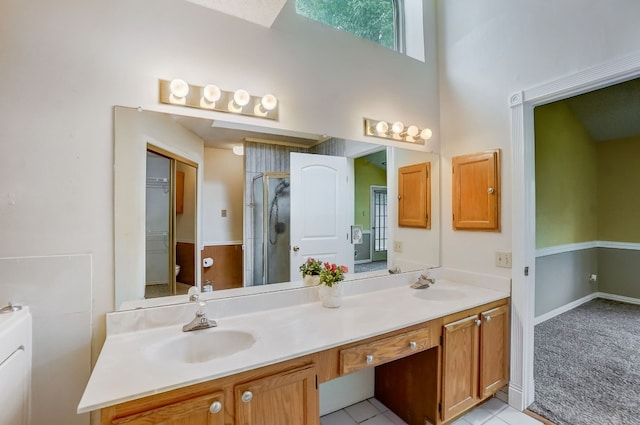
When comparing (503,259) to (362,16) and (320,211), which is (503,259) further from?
(362,16)

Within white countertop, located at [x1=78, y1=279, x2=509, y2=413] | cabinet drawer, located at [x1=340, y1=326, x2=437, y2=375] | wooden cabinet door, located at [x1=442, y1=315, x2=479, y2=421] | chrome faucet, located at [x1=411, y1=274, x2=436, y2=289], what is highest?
chrome faucet, located at [x1=411, y1=274, x2=436, y2=289]

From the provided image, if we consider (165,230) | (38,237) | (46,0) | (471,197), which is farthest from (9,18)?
(471,197)

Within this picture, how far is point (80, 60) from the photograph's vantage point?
4.50 feet

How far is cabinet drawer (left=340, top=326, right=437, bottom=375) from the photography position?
1.41 meters

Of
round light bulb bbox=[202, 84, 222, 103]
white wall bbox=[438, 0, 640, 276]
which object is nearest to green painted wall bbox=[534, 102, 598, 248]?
white wall bbox=[438, 0, 640, 276]

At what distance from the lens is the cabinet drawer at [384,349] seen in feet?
4.62

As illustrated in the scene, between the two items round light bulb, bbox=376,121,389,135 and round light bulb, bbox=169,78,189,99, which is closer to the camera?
round light bulb, bbox=169,78,189,99

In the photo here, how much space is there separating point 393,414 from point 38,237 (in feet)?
7.56

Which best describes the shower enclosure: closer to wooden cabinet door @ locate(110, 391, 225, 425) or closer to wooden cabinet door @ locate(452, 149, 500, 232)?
wooden cabinet door @ locate(110, 391, 225, 425)

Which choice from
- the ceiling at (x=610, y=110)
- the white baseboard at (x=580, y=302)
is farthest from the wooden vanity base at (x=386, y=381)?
the ceiling at (x=610, y=110)

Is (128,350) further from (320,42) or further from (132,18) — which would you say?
(320,42)

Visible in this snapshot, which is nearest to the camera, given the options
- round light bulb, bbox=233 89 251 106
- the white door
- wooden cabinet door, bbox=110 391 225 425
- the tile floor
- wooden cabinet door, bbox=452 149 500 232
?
wooden cabinet door, bbox=110 391 225 425

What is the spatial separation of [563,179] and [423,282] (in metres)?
2.94

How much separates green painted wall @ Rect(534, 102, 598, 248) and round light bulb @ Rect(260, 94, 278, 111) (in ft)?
10.3
